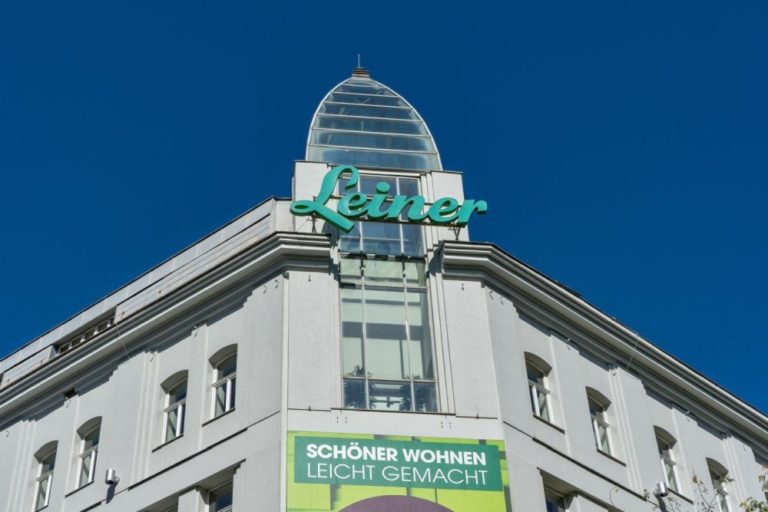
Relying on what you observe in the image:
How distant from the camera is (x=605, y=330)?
42.2 m

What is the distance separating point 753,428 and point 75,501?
22921 mm

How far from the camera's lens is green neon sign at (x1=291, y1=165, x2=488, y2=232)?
39.6 m

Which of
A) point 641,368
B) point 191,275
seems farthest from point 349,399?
point 641,368

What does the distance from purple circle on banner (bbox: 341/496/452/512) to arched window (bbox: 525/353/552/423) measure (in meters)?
5.49

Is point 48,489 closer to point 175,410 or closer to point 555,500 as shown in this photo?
point 175,410

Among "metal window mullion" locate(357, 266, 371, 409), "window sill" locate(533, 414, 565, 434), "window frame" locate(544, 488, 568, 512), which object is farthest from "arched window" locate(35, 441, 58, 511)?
"window frame" locate(544, 488, 568, 512)

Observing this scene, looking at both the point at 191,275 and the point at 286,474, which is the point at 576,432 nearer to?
the point at 286,474

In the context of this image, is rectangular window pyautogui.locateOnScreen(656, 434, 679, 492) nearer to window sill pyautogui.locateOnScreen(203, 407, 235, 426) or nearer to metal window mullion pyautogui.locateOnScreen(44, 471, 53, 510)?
window sill pyautogui.locateOnScreen(203, 407, 235, 426)

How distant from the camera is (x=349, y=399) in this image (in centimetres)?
3622

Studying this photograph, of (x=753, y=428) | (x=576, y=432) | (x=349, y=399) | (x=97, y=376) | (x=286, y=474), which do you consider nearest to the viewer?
(x=286, y=474)

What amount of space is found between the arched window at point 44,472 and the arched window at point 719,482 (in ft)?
67.9

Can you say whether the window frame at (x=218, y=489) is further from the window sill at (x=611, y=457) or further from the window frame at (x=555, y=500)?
the window sill at (x=611, y=457)

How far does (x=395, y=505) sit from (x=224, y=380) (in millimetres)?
7204

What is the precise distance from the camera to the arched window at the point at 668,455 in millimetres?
41941
